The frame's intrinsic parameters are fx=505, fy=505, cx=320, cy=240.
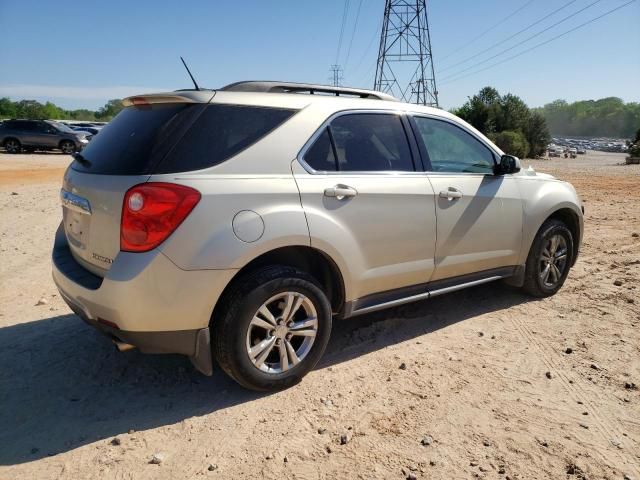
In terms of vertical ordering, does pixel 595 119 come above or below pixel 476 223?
above

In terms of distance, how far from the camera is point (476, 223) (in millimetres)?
4172

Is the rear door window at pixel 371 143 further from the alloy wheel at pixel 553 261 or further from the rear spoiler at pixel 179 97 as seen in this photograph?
the alloy wheel at pixel 553 261

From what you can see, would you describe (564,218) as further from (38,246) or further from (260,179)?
(38,246)

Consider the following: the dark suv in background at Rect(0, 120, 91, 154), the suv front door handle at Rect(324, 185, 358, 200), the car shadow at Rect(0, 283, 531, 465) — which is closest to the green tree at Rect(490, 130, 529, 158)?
the dark suv in background at Rect(0, 120, 91, 154)

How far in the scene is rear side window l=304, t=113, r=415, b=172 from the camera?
11.1 feet

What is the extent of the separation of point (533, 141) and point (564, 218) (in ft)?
143

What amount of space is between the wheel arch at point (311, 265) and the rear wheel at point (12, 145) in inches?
1073

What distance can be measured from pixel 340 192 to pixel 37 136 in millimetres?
27012

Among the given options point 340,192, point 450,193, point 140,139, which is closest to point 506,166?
point 450,193

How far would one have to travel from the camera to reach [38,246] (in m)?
6.60

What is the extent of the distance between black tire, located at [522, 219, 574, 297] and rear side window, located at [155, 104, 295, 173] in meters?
2.90

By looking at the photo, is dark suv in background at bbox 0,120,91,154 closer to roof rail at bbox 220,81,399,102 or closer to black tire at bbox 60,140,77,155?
black tire at bbox 60,140,77,155

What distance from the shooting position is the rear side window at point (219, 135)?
2.85 m

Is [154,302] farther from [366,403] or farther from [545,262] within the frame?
[545,262]
